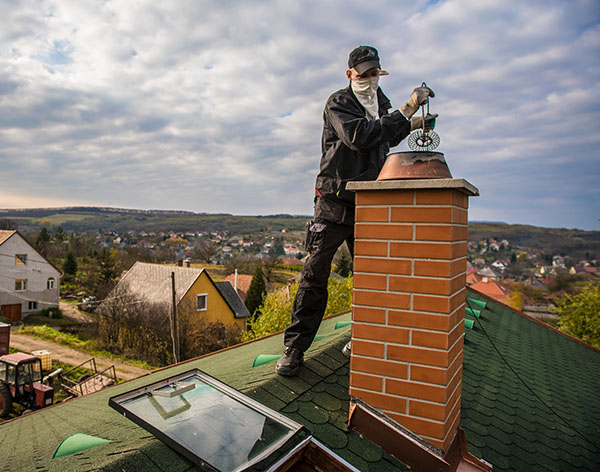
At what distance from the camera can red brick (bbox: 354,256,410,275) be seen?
6.15ft

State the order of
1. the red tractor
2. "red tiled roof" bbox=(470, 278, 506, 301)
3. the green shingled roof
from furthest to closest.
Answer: "red tiled roof" bbox=(470, 278, 506, 301)
the red tractor
the green shingled roof

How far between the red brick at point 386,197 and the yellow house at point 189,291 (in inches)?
955

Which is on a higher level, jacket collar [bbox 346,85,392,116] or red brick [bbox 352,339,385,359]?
jacket collar [bbox 346,85,392,116]

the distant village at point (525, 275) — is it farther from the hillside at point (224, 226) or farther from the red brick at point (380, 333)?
the red brick at point (380, 333)

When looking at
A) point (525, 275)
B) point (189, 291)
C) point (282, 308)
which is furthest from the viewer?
point (525, 275)

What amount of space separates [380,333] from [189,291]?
25.1m

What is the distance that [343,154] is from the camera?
2.48m

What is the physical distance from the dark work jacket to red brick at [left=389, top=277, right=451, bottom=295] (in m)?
0.70

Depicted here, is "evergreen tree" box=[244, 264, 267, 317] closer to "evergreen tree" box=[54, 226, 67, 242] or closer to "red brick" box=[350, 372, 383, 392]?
"red brick" box=[350, 372, 383, 392]

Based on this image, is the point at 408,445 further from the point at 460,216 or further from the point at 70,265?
the point at 70,265

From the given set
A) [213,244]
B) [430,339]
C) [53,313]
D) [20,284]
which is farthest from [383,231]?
[213,244]

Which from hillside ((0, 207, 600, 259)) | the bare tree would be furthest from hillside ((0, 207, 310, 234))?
the bare tree

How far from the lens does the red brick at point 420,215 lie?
1.82m

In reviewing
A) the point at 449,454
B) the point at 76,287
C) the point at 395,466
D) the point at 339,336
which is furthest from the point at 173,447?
the point at 76,287
